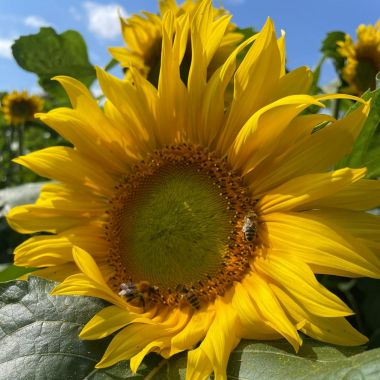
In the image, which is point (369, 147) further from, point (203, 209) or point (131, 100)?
point (131, 100)

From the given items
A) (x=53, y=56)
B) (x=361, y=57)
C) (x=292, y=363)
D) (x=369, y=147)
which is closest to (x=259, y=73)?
(x=369, y=147)

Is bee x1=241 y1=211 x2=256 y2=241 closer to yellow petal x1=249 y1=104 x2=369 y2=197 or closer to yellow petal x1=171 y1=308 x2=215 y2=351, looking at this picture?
yellow petal x1=249 y1=104 x2=369 y2=197

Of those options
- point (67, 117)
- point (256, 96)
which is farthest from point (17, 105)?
point (256, 96)

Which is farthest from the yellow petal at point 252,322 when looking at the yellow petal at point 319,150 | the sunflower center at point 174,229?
the yellow petal at point 319,150

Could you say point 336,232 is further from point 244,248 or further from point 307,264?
point 244,248

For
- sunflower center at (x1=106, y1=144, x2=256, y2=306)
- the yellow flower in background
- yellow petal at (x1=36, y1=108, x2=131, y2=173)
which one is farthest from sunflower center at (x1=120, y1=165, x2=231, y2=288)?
the yellow flower in background
